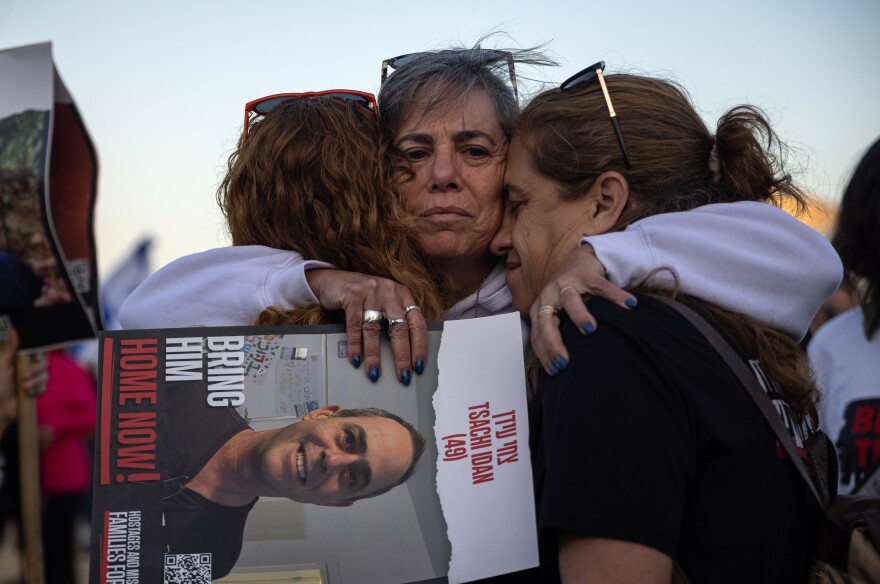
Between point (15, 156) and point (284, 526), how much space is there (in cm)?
197

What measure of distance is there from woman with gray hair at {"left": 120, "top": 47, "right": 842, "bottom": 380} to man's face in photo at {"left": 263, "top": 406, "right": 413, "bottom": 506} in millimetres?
110

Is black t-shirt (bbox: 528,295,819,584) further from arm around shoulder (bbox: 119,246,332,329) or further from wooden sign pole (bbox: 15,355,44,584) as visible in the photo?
wooden sign pole (bbox: 15,355,44,584)

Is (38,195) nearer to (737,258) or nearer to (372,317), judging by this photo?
(372,317)

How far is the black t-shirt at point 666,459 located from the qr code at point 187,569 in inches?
23.6

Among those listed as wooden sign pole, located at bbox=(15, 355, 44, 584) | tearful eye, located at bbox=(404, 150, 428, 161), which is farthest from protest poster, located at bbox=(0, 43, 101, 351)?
tearful eye, located at bbox=(404, 150, 428, 161)

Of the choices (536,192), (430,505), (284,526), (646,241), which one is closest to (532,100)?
(536,192)

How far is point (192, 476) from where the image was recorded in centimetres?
162

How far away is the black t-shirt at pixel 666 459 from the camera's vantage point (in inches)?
54.9

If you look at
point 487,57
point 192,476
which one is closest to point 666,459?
point 192,476

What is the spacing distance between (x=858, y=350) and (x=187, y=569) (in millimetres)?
2517

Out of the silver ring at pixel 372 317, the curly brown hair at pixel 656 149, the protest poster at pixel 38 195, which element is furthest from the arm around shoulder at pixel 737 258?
the protest poster at pixel 38 195

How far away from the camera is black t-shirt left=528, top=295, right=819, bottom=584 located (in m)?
1.39

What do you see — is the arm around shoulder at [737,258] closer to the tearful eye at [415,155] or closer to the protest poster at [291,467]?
the protest poster at [291,467]

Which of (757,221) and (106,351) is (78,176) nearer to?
(106,351)
